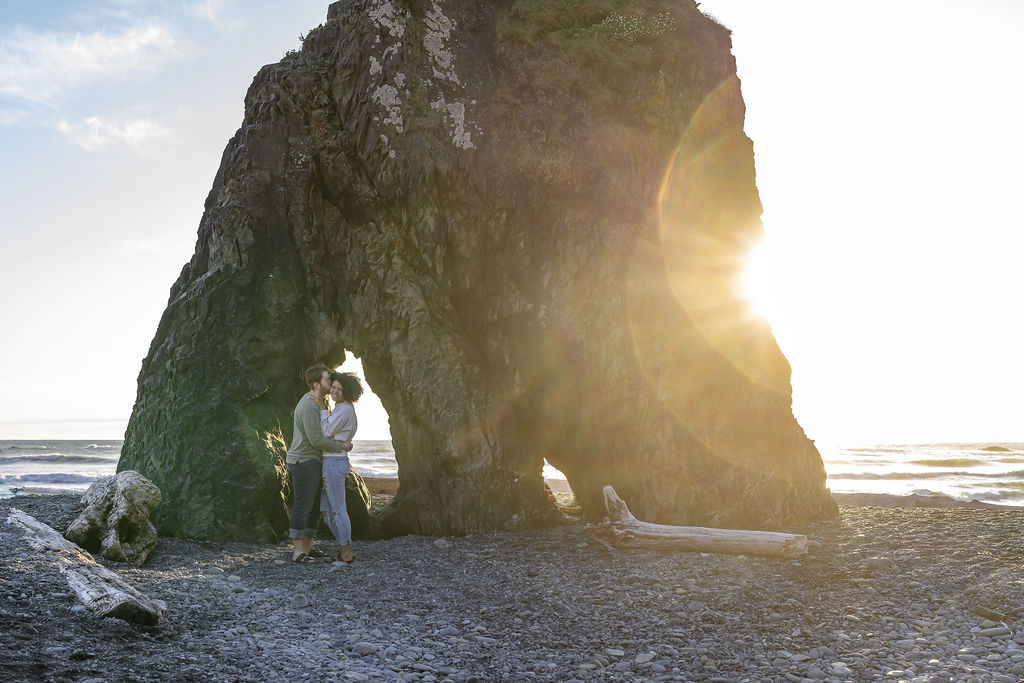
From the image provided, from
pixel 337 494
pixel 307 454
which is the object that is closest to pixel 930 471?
pixel 337 494

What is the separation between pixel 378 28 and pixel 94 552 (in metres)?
10.9

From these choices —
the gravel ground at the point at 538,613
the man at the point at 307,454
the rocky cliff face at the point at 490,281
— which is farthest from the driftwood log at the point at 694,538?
the man at the point at 307,454

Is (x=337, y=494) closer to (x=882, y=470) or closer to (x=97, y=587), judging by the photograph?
(x=97, y=587)

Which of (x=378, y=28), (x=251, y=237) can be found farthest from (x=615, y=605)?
(x=378, y=28)

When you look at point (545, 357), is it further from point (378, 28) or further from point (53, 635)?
point (53, 635)

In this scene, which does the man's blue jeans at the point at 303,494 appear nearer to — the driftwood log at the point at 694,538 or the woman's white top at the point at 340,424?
the woman's white top at the point at 340,424

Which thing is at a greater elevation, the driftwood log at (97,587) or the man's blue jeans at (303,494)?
the man's blue jeans at (303,494)

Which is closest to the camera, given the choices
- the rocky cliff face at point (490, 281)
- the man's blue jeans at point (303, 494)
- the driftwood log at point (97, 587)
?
the driftwood log at point (97, 587)

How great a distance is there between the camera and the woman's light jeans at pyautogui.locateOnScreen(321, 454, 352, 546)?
11.1 m

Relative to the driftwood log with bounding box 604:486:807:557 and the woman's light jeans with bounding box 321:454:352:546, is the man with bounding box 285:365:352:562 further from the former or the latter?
the driftwood log with bounding box 604:486:807:557

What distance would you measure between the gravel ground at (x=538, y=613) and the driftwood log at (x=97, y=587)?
168 mm

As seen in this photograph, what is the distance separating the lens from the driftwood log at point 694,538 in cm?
1085

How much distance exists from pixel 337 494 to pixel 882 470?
1149 inches

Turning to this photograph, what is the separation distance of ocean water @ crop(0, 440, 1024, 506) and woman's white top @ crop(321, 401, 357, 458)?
41.4 feet
